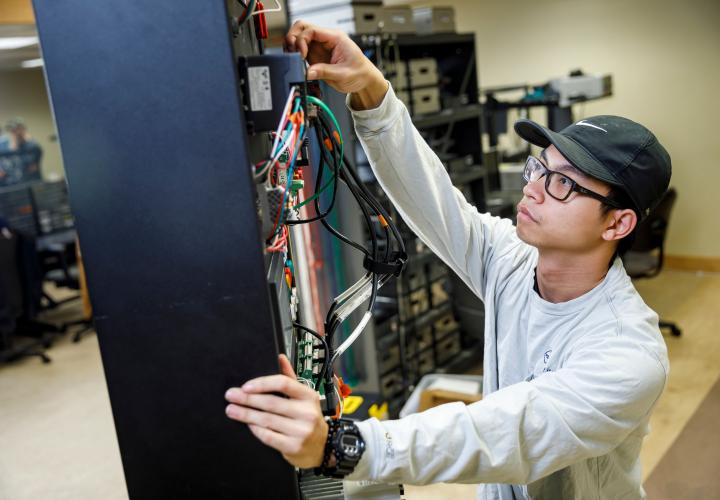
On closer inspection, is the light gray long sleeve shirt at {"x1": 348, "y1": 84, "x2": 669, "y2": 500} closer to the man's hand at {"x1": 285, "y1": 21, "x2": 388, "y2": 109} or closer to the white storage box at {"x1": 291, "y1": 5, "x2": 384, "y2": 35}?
the man's hand at {"x1": 285, "y1": 21, "x2": 388, "y2": 109}

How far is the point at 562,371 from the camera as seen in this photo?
3.40ft

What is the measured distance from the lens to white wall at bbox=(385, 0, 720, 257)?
5176 mm

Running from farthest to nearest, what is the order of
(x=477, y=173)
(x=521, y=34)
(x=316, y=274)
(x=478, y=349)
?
(x=521, y=34), (x=478, y=349), (x=477, y=173), (x=316, y=274)

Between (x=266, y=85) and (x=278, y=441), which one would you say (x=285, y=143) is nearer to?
(x=266, y=85)

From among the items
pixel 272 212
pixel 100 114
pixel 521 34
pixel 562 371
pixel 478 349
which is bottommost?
pixel 478 349

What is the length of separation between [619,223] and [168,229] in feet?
2.85

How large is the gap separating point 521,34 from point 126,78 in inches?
228

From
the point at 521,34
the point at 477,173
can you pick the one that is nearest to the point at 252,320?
the point at 477,173

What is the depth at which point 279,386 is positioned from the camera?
82 centimetres

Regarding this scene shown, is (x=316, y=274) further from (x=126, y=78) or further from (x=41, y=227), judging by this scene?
(x=41, y=227)

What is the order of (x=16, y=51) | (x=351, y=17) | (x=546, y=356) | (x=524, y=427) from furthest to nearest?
(x=16, y=51), (x=351, y=17), (x=546, y=356), (x=524, y=427)

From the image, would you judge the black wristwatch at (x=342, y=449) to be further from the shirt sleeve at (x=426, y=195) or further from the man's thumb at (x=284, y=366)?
the shirt sleeve at (x=426, y=195)

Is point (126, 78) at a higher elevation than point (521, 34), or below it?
below

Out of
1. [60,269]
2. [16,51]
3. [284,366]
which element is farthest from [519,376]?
[16,51]
